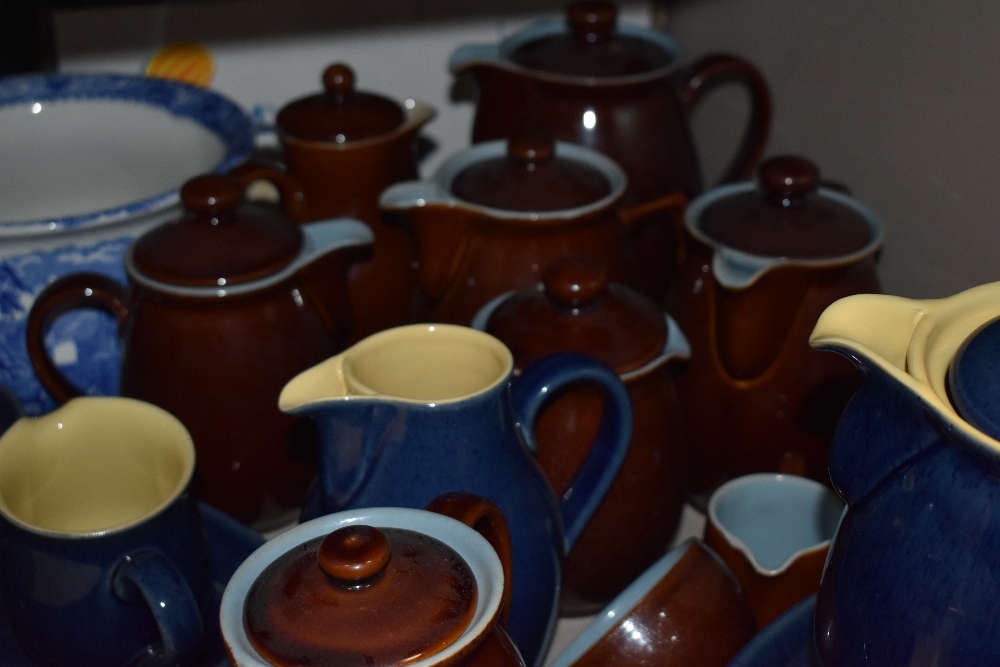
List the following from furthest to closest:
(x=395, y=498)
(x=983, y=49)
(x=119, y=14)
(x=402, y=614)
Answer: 1. (x=119, y=14)
2. (x=983, y=49)
3. (x=395, y=498)
4. (x=402, y=614)

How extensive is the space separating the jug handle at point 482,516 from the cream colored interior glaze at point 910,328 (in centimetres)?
17

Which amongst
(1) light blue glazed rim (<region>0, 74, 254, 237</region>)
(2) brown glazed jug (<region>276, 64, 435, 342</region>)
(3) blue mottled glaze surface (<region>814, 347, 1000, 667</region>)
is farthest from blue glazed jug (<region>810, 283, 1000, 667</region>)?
(1) light blue glazed rim (<region>0, 74, 254, 237</region>)

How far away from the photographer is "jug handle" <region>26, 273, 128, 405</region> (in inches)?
26.9

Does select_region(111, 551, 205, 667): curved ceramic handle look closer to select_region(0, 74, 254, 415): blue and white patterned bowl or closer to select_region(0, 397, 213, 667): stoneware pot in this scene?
select_region(0, 397, 213, 667): stoneware pot

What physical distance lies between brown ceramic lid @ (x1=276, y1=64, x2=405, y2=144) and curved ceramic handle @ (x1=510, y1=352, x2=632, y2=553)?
32 cm

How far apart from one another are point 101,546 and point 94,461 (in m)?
0.12

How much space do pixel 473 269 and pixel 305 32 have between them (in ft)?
1.59

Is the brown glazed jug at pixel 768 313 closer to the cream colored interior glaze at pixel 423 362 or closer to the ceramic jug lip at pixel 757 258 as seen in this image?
the ceramic jug lip at pixel 757 258

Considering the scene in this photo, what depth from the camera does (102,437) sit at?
62cm

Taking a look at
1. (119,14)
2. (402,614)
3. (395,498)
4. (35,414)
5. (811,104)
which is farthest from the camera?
(119,14)

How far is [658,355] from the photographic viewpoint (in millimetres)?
640

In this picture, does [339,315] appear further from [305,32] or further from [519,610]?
[305,32]

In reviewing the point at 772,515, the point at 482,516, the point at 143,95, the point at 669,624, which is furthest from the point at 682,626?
the point at 143,95

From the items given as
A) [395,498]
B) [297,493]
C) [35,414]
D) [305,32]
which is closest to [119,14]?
[305,32]
